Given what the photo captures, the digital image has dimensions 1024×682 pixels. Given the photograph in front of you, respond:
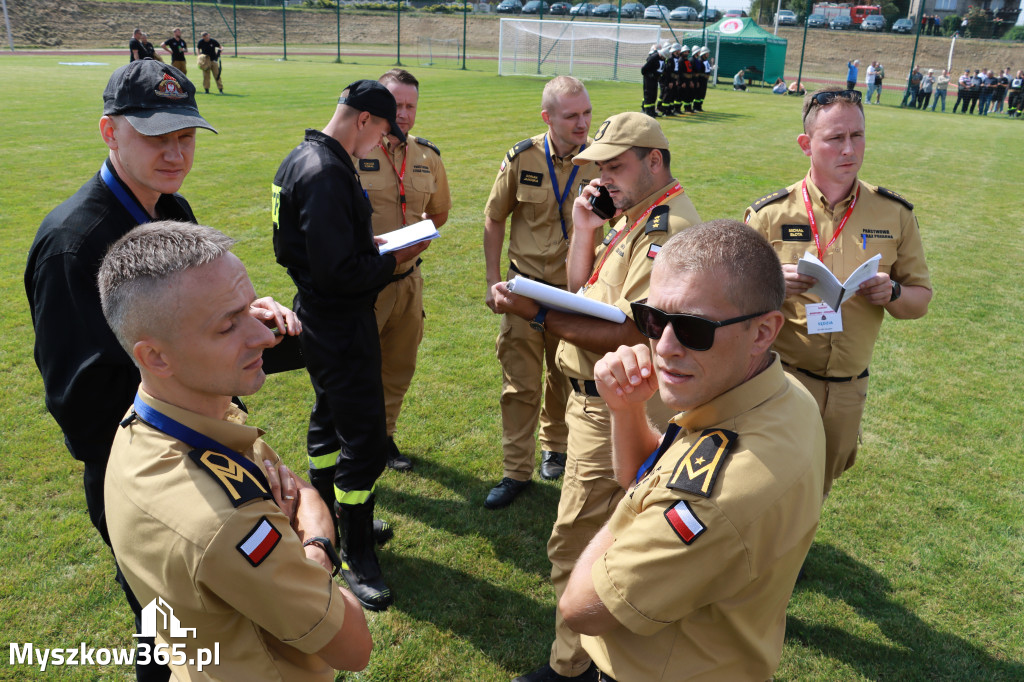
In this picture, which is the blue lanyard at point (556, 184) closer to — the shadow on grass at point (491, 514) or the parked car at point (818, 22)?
the shadow on grass at point (491, 514)

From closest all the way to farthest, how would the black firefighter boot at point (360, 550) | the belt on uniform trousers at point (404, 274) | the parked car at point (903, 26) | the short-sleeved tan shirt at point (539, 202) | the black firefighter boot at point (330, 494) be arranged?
1. the black firefighter boot at point (360, 550)
2. the black firefighter boot at point (330, 494)
3. the belt on uniform trousers at point (404, 274)
4. the short-sleeved tan shirt at point (539, 202)
5. the parked car at point (903, 26)

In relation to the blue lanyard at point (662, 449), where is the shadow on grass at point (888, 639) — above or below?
below

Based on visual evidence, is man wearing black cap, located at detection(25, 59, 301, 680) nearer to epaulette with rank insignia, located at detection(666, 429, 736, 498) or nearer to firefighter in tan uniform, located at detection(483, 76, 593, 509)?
epaulette with rank insignia, located at detection(666, 429, 736, 498)

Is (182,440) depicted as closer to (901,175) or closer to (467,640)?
(467,640)

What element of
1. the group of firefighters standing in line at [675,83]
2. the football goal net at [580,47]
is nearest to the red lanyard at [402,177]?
the group of firefighters standing in line at [675,83]

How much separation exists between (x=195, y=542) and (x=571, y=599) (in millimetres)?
1033

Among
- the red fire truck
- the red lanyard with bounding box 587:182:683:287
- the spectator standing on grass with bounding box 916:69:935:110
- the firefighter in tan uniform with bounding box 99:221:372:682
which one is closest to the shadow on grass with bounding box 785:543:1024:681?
the red lanyard with bounding box 587:182:683:287

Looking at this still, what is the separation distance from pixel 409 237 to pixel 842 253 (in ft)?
7.97

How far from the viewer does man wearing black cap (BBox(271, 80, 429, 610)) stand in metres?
3.68

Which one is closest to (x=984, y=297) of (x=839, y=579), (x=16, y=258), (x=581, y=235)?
(x=839, y=579)

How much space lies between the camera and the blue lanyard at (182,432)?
76.9 inches

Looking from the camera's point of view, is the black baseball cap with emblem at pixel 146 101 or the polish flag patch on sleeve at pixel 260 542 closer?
the polish flag patch on sleeve at pixel 260 542

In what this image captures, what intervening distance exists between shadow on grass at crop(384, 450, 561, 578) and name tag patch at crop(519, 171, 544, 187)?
226 centimetres

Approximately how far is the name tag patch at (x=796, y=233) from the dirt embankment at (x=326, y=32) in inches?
1845
